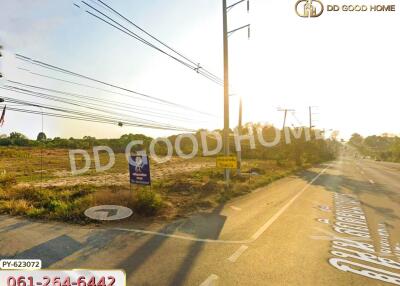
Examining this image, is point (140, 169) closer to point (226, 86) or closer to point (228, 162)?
point (228, 162)

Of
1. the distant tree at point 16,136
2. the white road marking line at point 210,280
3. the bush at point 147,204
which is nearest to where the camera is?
the white road marking line at point 210,280

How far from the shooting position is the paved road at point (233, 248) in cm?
591

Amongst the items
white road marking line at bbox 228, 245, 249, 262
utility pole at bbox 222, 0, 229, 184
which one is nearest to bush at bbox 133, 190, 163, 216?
white road marking line at bbox 228, 245, 249, 262

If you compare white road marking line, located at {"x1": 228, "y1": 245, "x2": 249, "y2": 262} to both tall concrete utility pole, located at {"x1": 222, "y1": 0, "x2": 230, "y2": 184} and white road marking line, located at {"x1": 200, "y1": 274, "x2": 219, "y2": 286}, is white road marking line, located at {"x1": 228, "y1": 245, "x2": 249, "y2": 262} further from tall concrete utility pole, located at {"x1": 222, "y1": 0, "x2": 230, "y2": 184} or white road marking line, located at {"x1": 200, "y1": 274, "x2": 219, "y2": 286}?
tall concrete utility pole, located at {"x1": 222, "y1": 0, "x2": 230, "y2": 184}

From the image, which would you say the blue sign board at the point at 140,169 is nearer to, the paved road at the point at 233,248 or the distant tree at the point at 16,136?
the paved road at the point at 233,248

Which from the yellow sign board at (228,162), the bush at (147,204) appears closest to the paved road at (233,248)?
the bush at (147,204)

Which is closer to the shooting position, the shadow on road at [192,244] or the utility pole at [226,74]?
the shadow on road at [192,244]

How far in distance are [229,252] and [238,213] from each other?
4498 mm

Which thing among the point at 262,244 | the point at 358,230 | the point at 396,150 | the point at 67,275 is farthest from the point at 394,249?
the point at 396,150

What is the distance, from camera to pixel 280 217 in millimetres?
10875

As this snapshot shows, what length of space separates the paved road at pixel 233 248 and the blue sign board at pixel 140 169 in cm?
275

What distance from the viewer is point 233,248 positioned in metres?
7.45

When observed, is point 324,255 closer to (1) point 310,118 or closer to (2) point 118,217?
(2) point 118,217

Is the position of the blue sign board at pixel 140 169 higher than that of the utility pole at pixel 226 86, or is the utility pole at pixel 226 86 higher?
the utility pole at pixel 226 86
